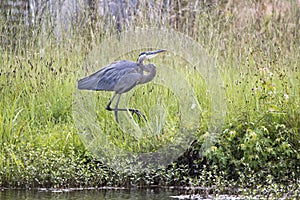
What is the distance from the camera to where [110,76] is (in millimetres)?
6535

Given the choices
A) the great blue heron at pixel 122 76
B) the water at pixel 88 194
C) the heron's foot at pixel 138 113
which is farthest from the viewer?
the heron's foot at pixel 138 113

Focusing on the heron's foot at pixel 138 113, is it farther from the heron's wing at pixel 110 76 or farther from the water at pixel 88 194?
the water at pixel 88 194

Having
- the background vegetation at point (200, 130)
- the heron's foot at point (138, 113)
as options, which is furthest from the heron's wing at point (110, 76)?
the background vegetation at point (200, 130)

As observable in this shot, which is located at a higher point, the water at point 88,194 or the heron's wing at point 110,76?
the heron's wing at point 110,76

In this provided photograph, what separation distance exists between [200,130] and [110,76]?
49.5 inches

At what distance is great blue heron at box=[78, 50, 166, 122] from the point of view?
6.26m

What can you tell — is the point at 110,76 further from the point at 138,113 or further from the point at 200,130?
the point at 200,130

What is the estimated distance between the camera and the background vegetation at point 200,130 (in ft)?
22.4

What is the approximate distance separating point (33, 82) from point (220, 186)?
3.30 metres

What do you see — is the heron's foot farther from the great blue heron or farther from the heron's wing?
the heron's wing

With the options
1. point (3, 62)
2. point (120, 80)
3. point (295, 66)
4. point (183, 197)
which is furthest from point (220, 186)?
point (3, 62)

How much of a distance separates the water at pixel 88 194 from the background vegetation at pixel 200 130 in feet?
0.54

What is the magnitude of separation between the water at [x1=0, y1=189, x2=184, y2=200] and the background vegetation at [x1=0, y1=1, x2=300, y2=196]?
164 millimetres

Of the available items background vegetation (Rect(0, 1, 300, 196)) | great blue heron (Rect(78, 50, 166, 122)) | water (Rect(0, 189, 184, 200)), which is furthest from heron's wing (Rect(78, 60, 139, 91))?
→ water (Rect(0, 189, 184, 200))
